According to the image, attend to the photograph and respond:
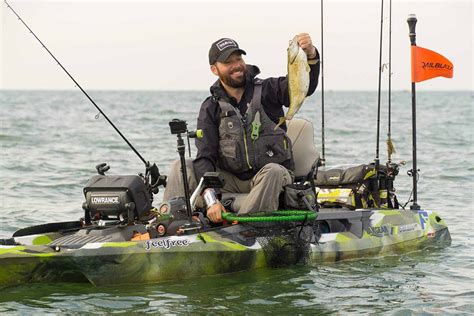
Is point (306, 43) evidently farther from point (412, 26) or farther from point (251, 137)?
point (412, 26)

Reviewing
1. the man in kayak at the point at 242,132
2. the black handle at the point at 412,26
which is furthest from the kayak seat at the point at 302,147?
the black handle at the point at 412,26

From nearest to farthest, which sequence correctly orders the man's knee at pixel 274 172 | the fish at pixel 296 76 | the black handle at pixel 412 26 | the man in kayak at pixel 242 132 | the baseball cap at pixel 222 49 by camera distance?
the fish at pixel 296 76, the man's knee at pixel 274 172, the man in kayak at pixel 242 132, the baseball cap at pixel 222 49, the black handle at pixel 412 26

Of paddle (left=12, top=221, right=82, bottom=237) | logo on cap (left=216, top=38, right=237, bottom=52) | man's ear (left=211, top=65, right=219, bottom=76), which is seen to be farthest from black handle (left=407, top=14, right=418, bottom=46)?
paddle (left=12, top=221, right=82, bottom=237)

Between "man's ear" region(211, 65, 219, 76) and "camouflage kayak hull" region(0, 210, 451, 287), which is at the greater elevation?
"man's ear" region(211, 65, 219, 76)

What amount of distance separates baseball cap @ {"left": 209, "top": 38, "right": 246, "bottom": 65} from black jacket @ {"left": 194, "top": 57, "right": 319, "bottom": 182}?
0.24 meters

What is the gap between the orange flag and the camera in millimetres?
8844

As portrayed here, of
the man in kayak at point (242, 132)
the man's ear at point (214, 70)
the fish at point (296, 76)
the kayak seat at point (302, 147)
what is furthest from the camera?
the kayak seat at point (302, 147)

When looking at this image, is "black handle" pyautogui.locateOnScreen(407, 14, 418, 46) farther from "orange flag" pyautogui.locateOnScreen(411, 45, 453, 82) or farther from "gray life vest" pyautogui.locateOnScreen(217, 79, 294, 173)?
"gray life vest" pyautogui.locateOnScreen(217, 79, 294, 173)

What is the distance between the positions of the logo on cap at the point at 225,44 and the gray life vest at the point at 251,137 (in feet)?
1.53

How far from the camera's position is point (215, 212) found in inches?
287

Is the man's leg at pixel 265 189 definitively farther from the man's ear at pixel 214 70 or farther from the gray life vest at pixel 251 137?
the man's ear at pixel 214 70

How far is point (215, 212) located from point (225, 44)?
1.44m

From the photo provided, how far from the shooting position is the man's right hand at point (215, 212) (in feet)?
23.9

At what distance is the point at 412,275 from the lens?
25.7 ft
